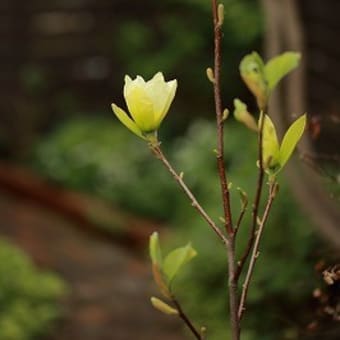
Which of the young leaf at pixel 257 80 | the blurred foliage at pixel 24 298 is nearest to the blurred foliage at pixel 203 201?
the blurred foliage at pixel 24 298

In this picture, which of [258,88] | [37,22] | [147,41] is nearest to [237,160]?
[147,41]

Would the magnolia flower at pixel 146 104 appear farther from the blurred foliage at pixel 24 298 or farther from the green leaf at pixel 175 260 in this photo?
the blurred foliage at pixel 24 298

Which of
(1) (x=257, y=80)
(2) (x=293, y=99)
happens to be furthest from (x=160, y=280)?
(2) (x=293, y=99)

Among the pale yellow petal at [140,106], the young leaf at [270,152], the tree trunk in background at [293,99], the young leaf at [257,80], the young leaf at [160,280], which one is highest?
the pale yellow petal at [140,106]

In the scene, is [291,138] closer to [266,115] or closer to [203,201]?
[266,115]

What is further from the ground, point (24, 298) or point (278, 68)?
point (278, 68)

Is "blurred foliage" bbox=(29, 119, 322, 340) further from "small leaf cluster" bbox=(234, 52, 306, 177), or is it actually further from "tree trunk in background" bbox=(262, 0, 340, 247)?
"small leaf cluster" bbox=(234, 52, 306, 177)
